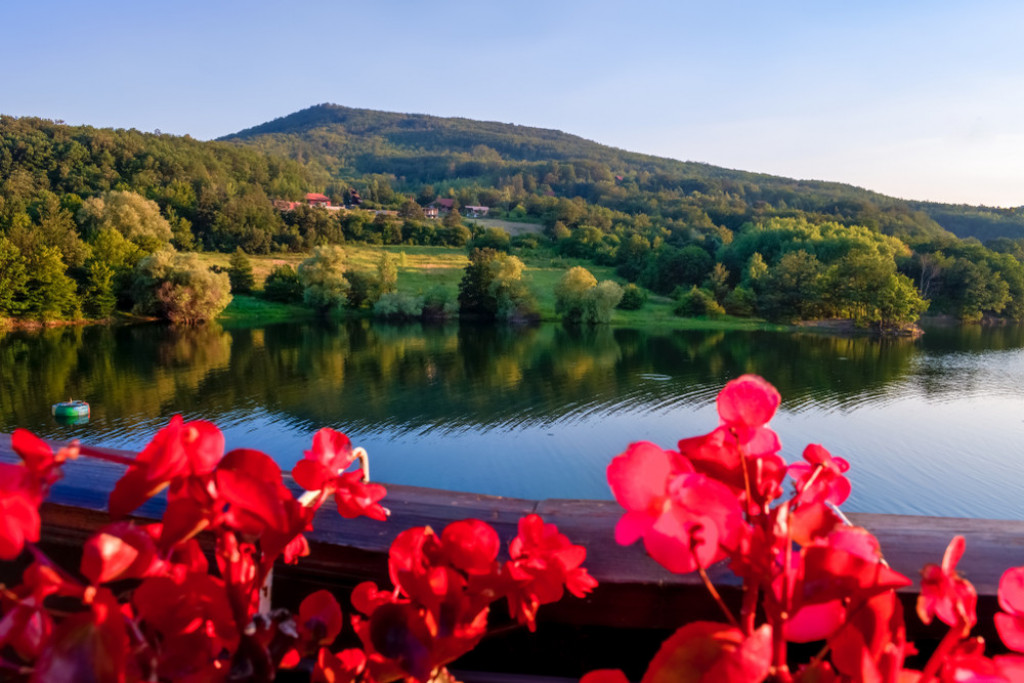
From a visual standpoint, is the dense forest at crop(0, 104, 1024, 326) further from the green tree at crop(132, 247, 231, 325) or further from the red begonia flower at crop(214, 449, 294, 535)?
the red begonia flower at crop(214, 449, 294, 535)

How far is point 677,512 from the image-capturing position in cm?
31

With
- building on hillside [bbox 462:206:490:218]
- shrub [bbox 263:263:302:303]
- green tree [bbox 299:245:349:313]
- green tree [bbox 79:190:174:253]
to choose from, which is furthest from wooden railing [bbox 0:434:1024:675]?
building on hillside [bbox 462:206:490:218]

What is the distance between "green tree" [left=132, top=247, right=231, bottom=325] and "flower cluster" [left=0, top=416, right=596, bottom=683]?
3345cm

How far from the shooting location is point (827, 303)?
38.3m

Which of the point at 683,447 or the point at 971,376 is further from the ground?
the point at 683,447

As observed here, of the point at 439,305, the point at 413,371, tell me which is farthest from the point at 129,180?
the point at 413,371

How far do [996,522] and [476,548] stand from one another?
0.77 metres

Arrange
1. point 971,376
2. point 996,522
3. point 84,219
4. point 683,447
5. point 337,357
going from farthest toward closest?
point 84,219
point 337,357
point 971,376
point 996,522
point 683,447

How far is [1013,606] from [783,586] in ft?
0.58

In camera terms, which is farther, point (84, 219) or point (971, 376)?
point (84, 219)

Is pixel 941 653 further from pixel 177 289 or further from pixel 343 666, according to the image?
pixel 177 289

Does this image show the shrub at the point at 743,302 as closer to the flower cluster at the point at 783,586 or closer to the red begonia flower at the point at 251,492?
the flower cluster at the point at 783,586

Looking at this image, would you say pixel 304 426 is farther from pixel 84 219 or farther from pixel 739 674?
pixel 84 219

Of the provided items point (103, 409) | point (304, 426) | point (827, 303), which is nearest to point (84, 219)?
point (103, 409)
